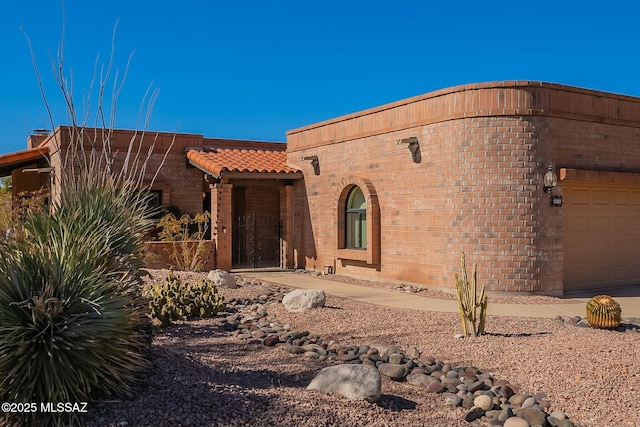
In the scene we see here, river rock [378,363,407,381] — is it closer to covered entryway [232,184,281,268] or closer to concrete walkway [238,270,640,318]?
concrete walkway [238,270,640,318]

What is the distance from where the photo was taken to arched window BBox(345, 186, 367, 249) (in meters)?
14.3

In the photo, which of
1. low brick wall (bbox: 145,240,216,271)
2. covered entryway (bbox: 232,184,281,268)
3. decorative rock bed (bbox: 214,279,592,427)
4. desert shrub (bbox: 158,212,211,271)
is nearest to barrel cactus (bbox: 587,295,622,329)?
decorative rock bed (bbox: 214,279,592,427)

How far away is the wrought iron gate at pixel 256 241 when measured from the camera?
1848 centimetres

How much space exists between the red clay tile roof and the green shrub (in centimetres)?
633

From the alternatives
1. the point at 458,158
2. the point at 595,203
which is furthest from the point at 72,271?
the point at 595,203

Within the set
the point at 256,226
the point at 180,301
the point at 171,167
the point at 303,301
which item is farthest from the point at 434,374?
the point at 171,167

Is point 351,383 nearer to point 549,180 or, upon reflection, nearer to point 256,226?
point 549,180

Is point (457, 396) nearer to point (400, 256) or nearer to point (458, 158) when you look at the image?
point (458, 158)

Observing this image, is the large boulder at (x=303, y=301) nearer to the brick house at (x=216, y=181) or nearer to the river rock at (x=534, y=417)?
the river rock at (x=534, y=417)

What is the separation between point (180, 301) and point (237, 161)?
838cm

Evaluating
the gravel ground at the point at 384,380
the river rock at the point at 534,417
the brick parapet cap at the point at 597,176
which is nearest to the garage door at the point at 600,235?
the brick parapet cap at the point at 597,176

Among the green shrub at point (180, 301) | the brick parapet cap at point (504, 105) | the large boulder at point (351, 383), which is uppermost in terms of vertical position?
the brick parapet cap at point (504, 105)

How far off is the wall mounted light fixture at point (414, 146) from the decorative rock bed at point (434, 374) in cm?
558

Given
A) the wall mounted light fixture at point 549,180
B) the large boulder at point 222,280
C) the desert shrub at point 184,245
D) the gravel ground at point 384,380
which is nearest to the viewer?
the gravel ground at point 384,380
